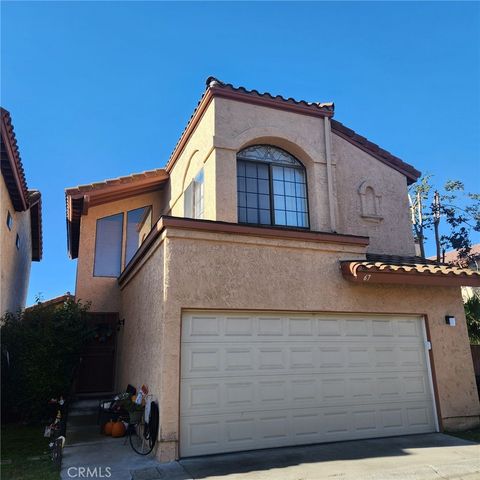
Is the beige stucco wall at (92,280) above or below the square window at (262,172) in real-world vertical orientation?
below

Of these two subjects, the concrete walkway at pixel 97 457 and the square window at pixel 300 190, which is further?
the square window at pixel 300 190

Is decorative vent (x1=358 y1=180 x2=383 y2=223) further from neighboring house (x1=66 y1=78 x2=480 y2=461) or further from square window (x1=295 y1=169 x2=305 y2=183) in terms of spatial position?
square window (x1=295 y1=169 x2=305 y2=183)

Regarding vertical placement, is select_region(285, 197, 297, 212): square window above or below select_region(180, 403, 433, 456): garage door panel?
above

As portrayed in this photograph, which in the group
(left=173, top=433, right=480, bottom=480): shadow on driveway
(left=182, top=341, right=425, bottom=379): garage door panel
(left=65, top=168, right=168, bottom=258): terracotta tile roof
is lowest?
(left=173, top=433, right=480, bottom=480): shadow on driveway

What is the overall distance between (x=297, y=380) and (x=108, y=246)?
8.33 m

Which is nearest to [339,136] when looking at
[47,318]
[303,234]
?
[303,234]

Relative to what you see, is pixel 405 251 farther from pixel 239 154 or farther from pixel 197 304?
pixel 197 304

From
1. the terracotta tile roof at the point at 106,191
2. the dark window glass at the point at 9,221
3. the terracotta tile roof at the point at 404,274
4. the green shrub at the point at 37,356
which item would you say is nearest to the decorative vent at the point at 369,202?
the terracotta tile roof at the point at 404,274

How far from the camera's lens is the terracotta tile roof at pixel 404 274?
834 centimetres

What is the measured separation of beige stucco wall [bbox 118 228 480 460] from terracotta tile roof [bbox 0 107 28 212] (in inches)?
151

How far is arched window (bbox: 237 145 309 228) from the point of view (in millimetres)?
10055

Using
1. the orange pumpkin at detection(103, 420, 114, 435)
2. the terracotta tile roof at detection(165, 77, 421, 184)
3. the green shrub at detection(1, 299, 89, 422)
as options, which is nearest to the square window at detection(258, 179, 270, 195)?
the terracotta tile roof at detection(165, 77, 421, 184)

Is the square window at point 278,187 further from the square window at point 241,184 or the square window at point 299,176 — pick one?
the square window at point 241,184

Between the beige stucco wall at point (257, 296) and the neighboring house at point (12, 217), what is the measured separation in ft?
12.7
